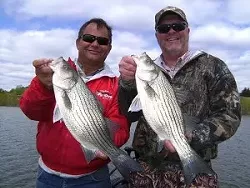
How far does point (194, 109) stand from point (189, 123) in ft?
1.57

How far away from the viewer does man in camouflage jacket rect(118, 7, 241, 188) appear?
15.1 feet

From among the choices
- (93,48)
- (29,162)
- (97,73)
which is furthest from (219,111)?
(29,162)

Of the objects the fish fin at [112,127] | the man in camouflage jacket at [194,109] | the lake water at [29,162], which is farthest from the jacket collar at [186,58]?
the lake water at [29,162]

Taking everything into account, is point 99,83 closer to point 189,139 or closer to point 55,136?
point 55,136

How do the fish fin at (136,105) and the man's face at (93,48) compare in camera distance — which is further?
the man's face at (93,48)

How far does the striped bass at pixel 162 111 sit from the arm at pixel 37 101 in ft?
3.65

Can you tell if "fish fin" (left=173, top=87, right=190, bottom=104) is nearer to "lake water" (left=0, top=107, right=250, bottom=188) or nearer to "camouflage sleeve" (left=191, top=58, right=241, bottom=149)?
"camouflage sleeve" (left=191, top=58, right=241, bottom=149)

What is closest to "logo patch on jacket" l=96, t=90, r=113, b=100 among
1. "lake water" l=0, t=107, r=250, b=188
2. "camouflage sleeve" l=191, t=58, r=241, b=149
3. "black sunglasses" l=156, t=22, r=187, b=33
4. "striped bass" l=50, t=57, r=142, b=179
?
"striped bass" l=50, t=57, r=142, b=179

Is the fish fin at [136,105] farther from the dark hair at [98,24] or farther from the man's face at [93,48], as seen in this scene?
the dark hair at [98,24]

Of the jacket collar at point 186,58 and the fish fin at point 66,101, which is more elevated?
the jacket collar at point 186,58

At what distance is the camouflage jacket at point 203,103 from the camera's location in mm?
4605

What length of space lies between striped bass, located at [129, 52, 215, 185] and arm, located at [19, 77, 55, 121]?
1112 millimetres

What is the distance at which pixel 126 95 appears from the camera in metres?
4.78

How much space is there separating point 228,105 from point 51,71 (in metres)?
2.20
